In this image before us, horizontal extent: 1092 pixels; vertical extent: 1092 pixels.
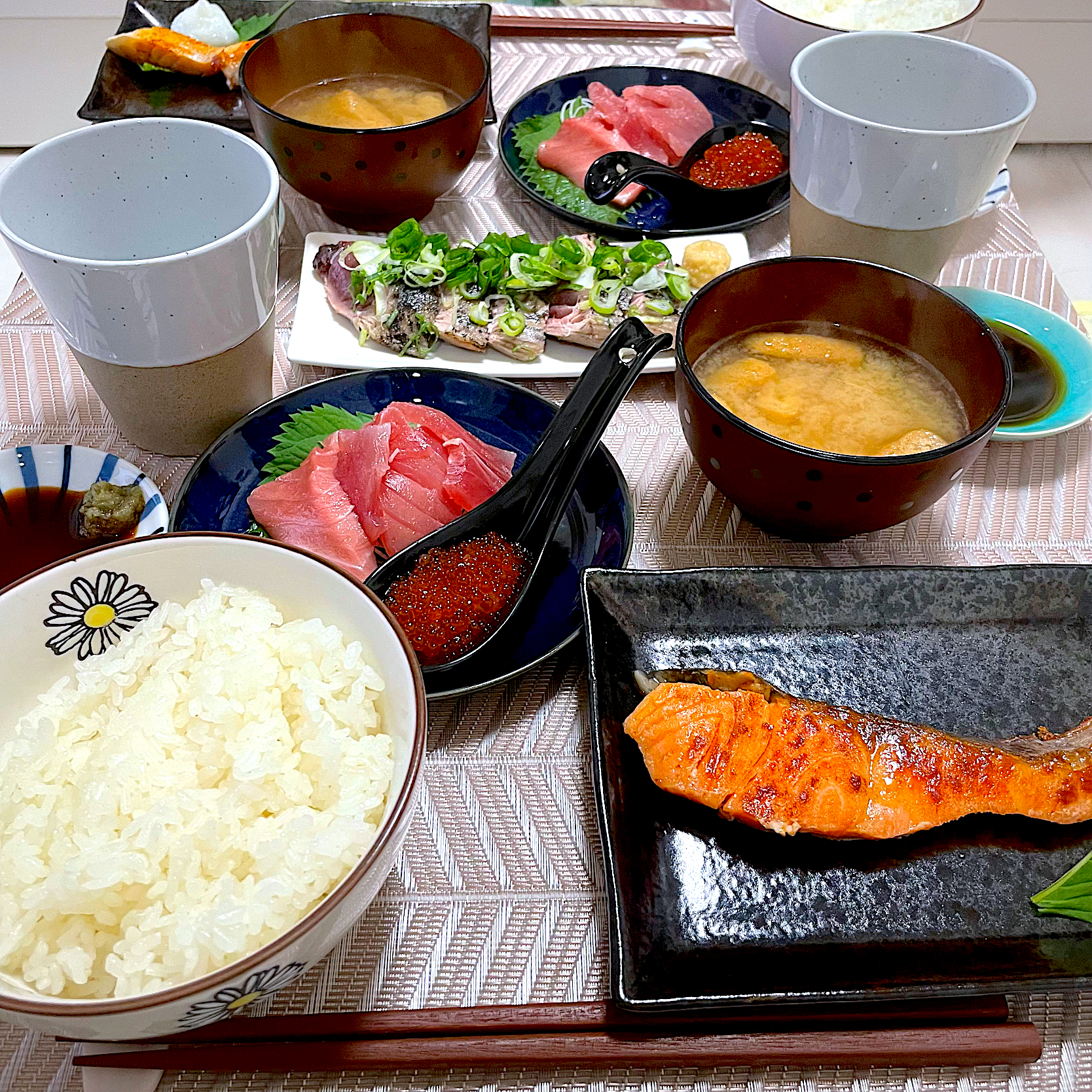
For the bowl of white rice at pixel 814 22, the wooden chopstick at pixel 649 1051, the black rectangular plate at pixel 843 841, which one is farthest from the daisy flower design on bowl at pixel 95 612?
the bowl of white rice at pixel 814 22

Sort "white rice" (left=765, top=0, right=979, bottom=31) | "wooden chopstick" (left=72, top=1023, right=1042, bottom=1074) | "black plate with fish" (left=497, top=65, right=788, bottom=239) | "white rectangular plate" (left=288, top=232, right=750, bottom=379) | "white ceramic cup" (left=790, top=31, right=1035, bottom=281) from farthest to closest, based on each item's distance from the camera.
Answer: "white rice" (left=765, top=0, right=979, bottom=31)
"black plate with fish" (left=497, top=65, right=788, bottom=239)
"white rectangular plate" (left=288, top=232, right=750, bottom=379)
"white ceramic cup" (left=790, top=31, right=1035, bottom=281)
"wooden chopstick" (left=72, top=1023, right=1042, bottom=1074)

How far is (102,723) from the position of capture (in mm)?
994

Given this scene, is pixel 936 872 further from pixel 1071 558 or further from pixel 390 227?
pixel 390 227

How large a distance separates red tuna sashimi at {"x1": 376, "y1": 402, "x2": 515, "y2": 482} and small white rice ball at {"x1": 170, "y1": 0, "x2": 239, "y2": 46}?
5.15ft

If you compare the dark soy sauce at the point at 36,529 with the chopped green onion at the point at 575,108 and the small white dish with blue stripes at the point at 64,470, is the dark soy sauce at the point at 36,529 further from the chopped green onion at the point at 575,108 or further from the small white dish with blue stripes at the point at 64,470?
the chopped green onion at the point at 575,108

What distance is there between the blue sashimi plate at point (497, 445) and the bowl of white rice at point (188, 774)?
0.67 feet

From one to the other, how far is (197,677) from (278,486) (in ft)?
1.57

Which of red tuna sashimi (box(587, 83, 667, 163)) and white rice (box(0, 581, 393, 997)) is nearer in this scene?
white rice (box(0, 581, 393, 997))

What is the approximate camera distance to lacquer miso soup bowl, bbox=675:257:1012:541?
1.27 metres

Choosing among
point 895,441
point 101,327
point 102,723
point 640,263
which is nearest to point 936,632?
point 895,441

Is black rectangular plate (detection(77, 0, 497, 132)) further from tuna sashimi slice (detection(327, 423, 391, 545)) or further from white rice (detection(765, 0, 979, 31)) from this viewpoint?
tuna sashimi slice (detection(327, 423, 391, 545))

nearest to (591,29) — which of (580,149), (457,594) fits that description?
(580,149)

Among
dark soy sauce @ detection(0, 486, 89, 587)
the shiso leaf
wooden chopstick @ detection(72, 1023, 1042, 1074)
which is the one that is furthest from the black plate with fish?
wooden chopstick @ detection(72, 1023, 1042, 1074)

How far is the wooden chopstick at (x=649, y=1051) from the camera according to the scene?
3.12 ft
